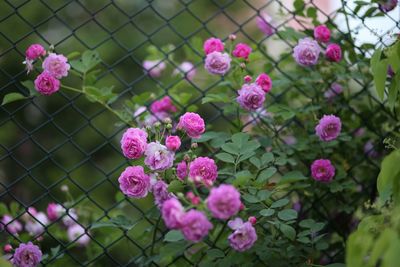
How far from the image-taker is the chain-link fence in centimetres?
192

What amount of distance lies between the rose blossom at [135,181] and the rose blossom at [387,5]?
987 mm

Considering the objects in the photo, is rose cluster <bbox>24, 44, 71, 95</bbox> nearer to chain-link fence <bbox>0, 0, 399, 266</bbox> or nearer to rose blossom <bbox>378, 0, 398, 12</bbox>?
chain-link fence <bbox>0, 0, 399, 266</bbox>

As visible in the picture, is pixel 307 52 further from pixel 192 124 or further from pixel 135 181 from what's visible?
pixel 135 181

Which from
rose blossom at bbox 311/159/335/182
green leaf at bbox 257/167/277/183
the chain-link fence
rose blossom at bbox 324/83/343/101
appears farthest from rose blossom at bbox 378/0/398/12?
green leaf at bbox 257/167/277/183

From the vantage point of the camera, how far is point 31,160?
399cm

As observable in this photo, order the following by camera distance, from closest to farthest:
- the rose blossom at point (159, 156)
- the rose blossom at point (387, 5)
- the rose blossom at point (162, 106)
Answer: the rose blossom at point (159, 156), the rose blossom at point (387, 5), the rose blossom at point (162, 106)

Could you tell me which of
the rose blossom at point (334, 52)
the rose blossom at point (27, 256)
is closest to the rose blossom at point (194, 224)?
the rose blossom at point (27, 256)

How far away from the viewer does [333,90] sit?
7.04ft

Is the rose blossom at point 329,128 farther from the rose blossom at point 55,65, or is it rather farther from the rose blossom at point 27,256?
the rose blossom at point 27,256

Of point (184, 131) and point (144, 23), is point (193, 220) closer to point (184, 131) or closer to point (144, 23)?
point (184, 131)

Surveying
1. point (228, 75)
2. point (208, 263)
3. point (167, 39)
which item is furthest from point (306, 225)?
point (167, 39)

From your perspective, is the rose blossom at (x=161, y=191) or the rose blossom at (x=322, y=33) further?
the rose blossom at (x=322, y=33)

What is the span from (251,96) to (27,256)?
75 centimetres

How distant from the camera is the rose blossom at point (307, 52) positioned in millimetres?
1901
